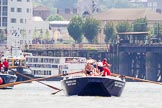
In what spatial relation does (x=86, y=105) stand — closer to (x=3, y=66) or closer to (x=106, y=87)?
(x=106, y=87)

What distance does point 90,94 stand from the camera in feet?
310

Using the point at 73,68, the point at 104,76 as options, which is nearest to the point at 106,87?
the point at 104,76

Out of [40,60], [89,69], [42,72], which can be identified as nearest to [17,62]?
[42,72]

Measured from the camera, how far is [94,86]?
308ft

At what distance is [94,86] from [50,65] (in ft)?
335

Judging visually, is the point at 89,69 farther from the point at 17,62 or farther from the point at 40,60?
the point at 40,60

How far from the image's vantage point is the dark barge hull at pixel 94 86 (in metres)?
93.3

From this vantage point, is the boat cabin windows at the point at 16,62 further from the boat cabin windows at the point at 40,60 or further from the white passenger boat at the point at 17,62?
the boat cabin windows at the point at 40,60

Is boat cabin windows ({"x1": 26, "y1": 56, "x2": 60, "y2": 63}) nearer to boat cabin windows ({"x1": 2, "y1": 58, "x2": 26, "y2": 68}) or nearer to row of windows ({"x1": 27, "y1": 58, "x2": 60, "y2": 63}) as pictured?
row of windows ({"x1": 27, "y1": 58, "x2": 60, "y2": 63})

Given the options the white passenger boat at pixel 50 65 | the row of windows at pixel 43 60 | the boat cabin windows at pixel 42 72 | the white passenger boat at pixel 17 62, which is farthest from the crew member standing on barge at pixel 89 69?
the row of windows at pixel 43 60

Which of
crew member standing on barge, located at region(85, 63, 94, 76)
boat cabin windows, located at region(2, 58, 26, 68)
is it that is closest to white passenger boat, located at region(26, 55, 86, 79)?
boat cabin windows, located at region(2, 58, 26, 68)

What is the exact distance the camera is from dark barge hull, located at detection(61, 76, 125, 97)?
93312mm

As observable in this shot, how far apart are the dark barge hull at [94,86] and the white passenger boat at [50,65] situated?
87503 mm

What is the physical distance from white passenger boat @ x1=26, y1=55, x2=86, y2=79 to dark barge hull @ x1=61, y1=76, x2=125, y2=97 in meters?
87.5
